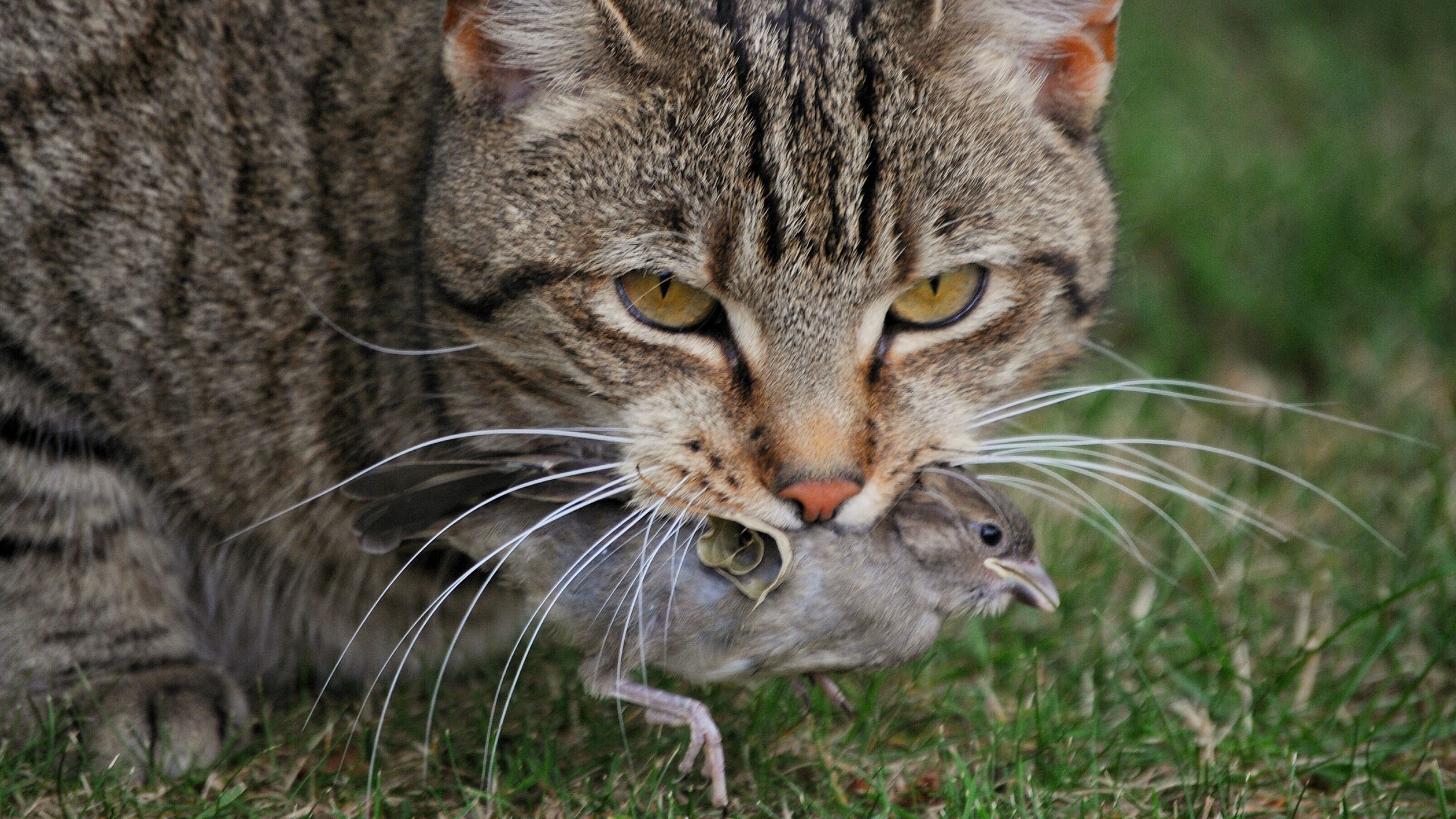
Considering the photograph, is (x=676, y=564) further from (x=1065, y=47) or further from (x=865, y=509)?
(x=1065, y=47)

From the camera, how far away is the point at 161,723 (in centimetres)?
247

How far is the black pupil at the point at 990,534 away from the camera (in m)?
2.14

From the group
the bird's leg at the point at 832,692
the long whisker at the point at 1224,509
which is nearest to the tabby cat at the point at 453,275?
the bird's leg at the point at 832,692

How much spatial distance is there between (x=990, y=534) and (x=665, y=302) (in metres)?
0.60

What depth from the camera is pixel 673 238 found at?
2.08 metres

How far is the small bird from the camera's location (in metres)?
2.00

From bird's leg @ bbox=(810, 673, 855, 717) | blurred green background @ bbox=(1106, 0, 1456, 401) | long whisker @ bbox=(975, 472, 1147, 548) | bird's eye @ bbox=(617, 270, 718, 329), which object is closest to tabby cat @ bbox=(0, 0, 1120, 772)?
bird's eye @ bbox=(617, 270, 718, 329)

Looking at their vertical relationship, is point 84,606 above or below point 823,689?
above

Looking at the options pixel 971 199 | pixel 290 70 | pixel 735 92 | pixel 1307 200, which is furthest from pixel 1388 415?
pixel 290 70

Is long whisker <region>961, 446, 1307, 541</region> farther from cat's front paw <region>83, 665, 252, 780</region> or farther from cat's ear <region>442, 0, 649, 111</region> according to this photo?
cat's front paw <region>83, 665, 252, 780</region>

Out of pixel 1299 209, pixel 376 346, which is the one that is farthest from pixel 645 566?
pixel 1299 209

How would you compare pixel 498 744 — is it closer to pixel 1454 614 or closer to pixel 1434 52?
pixel 1454 614

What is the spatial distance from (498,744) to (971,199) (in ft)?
4.09

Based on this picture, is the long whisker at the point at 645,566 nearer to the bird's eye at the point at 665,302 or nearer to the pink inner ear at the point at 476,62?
the bird's eye at the point at 665,302
